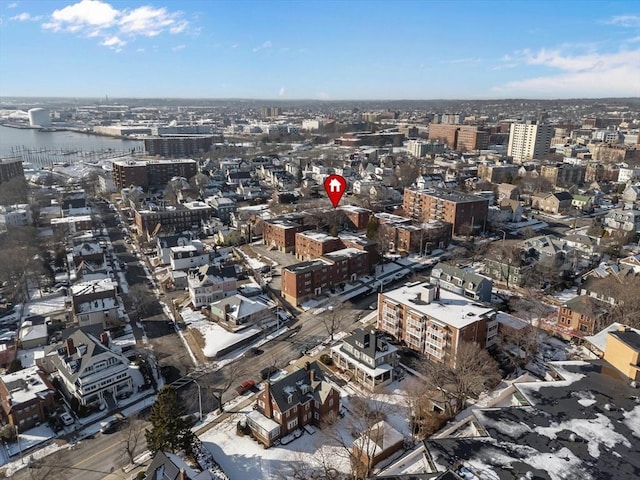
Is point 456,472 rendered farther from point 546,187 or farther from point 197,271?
point 546,187

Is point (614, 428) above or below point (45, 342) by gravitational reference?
above

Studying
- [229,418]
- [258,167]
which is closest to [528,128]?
[258,167]

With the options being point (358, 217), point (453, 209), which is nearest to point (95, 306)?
point (358, 217)

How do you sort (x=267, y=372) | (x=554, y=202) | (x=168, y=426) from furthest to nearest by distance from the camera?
(x=554, y=202) < (x=267, y=372) < (x=168, y=426)

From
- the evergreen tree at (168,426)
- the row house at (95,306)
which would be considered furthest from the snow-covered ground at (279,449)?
the row house at (95,306)

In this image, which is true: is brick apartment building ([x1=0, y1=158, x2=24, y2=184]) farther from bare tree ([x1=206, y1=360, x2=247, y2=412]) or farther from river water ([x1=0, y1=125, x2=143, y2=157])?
bare tree ([x1=206, y1=360, x2=247, y2=412])

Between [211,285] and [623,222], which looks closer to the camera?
[211,285]

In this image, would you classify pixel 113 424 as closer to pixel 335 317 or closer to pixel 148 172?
pixel 335 317
